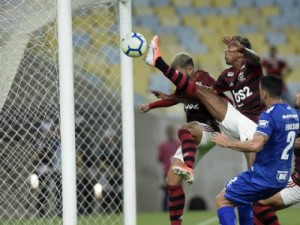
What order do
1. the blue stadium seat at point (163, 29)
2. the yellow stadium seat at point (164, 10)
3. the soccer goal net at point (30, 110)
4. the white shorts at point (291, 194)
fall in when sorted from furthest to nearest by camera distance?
the yellow stadium seat at point (164, 10) → the blue stadium seat at point (163, 29) → the white shorts at point (291, 194) → the soccer goal net at point (30, 110)

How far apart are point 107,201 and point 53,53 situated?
5894 mm

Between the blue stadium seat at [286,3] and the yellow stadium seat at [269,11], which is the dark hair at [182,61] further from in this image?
the blue stadium seat at [286,3]

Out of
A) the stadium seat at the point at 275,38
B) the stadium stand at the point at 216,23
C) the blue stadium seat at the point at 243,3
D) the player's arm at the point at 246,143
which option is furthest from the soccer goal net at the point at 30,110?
the blue stadium seat at the point at 243,3

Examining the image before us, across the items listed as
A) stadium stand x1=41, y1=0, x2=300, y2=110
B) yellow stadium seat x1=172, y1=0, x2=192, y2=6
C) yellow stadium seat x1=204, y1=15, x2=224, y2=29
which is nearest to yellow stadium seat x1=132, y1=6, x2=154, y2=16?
stadium stand x1=41, y1=0, x2=300, y2=110

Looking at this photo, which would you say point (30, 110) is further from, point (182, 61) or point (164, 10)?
point (164, 10)

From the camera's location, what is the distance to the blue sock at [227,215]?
25.3 ft

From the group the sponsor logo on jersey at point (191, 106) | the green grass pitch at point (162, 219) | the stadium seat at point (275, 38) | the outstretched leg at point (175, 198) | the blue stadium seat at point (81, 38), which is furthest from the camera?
the stadium seat at point (275, 38)

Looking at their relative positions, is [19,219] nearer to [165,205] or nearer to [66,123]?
[66,123]

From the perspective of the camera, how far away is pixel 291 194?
8.91m

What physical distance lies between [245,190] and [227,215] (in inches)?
10.2

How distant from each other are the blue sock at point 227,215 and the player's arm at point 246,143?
734 millimetres

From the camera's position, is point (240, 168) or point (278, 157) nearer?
point (278, 157)

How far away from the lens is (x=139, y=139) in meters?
16.1

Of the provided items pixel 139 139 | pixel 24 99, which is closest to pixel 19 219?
pixel 24 99
